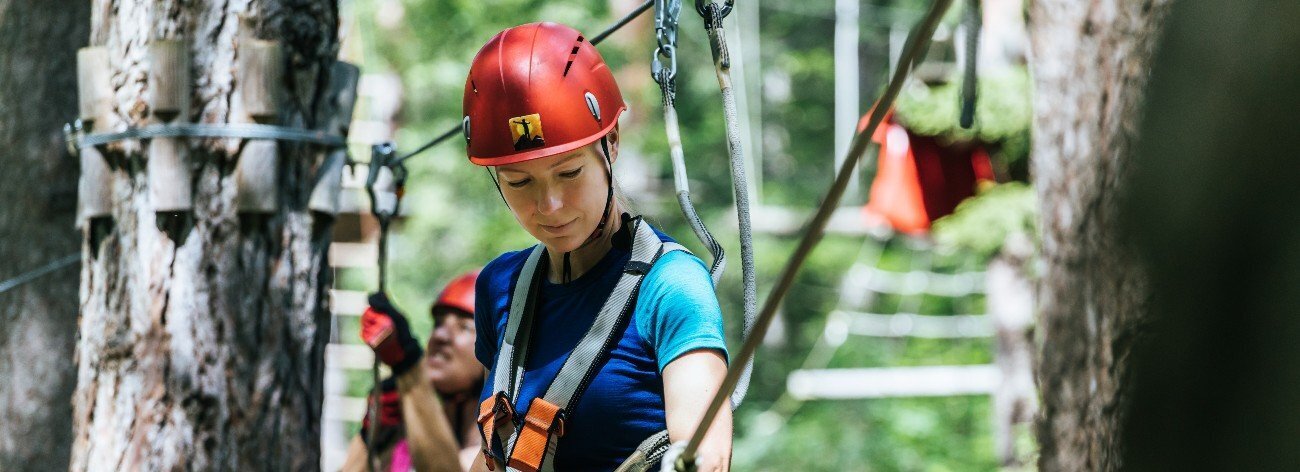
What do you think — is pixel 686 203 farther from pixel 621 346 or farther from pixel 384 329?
pixel 384 329

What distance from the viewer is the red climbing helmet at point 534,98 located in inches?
94.8

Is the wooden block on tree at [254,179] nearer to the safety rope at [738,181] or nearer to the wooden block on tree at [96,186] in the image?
the wooden block on tree at [96,186]

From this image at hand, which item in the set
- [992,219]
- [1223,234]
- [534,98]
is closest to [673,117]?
[534,98]

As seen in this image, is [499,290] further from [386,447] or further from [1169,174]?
[386,447]

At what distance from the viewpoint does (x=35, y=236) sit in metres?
4.59

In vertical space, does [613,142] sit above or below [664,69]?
below

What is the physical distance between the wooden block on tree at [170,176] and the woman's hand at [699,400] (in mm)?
1738

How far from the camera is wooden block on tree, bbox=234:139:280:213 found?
11.7 feet

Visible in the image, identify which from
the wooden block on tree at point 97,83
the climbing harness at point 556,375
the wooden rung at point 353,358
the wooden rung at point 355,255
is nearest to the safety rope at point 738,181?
the climbing harness at point 556,375

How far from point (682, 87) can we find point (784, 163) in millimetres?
3053

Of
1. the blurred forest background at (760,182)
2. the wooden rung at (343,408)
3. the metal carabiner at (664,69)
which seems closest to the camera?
the metal carabiner at (664,69)

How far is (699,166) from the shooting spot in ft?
56.2

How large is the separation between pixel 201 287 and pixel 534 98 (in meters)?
1.50

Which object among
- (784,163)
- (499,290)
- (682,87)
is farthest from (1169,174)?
(784,163)
